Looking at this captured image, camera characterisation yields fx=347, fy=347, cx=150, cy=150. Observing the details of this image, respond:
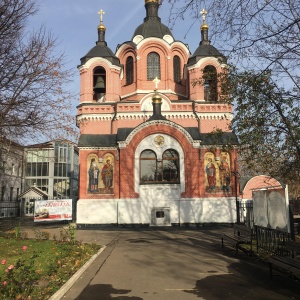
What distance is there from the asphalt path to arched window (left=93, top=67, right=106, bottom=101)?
17325mm

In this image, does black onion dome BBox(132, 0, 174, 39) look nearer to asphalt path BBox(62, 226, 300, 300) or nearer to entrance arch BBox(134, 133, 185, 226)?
entrance arch BBox(134, 133, 185, 226)

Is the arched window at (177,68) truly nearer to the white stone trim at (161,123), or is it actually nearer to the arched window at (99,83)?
the arched window at (99,83)

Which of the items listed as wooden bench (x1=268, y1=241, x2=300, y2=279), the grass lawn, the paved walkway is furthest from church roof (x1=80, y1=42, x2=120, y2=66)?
wooden bench (x1=268, y1=241, x2=300, y2=279)

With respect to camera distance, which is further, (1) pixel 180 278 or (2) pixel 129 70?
(2) pixel 129 70

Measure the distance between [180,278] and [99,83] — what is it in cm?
2088

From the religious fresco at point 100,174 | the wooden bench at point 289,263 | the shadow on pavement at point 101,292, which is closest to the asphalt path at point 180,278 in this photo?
the shadow on pavement at point 101,292

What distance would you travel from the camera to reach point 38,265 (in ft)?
28.0

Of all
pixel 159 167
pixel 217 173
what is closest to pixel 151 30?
pixel 159 167

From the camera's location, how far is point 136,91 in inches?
1041

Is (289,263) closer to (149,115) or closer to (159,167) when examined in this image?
(159,167)

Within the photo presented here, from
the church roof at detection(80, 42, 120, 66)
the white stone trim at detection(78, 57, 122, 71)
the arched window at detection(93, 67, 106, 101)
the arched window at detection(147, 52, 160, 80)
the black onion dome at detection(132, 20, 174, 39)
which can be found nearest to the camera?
the white stone trim at detection(78, 57, 122, 71)

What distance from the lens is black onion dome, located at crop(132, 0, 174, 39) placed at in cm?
2839

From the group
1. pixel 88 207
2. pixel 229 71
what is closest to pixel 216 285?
pixel 229 71


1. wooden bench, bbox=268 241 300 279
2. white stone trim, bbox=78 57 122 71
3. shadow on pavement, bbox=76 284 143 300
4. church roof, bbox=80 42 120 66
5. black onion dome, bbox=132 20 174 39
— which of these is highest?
black onion dome, bbox=132 20 174 39
